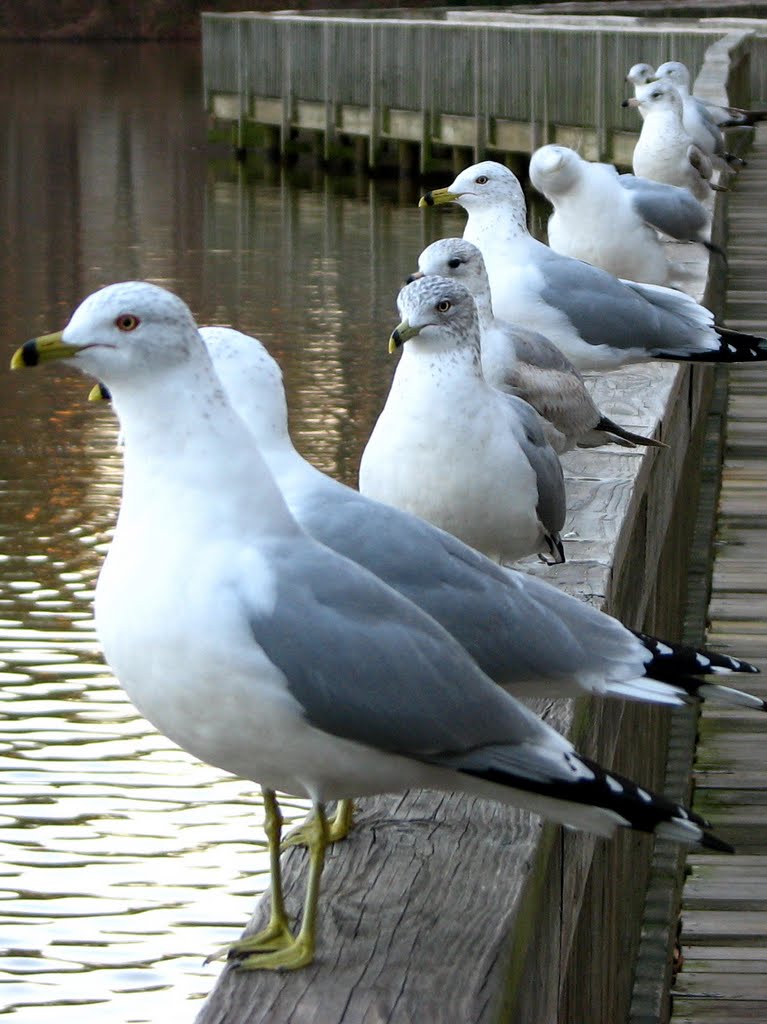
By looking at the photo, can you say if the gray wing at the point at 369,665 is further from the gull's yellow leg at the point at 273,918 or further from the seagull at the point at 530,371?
the seagull at the point at 530,371

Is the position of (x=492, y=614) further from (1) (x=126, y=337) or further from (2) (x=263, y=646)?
(1) (x=126, y=337)

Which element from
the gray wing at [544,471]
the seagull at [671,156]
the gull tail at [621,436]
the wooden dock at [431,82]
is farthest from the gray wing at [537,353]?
the wooden dock at [431,82]

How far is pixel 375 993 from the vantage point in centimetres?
172

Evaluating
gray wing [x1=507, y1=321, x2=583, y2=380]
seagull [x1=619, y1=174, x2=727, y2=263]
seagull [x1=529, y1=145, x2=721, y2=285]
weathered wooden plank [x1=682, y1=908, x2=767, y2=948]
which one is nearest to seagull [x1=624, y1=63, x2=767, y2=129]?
seagull [x1=619, y1=174, x2=727, y2=263]

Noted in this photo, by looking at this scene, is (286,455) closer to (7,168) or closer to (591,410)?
(591,410)

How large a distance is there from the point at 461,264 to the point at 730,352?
1.05m

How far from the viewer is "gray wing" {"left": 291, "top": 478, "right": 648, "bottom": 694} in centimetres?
206

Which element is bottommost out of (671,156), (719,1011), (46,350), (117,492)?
(117,492)

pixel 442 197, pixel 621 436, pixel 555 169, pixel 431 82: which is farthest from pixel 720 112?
pixel 431 82

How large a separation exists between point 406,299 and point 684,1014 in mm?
1318

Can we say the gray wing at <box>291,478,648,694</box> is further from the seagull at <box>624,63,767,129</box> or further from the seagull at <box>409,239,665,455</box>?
the seagull at <box>624,63,767,129</box>

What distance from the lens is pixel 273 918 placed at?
1856mm

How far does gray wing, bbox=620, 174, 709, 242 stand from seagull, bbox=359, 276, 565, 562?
2.80 meters

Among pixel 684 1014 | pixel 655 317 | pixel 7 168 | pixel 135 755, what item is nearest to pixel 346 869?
pixel 684 1014
